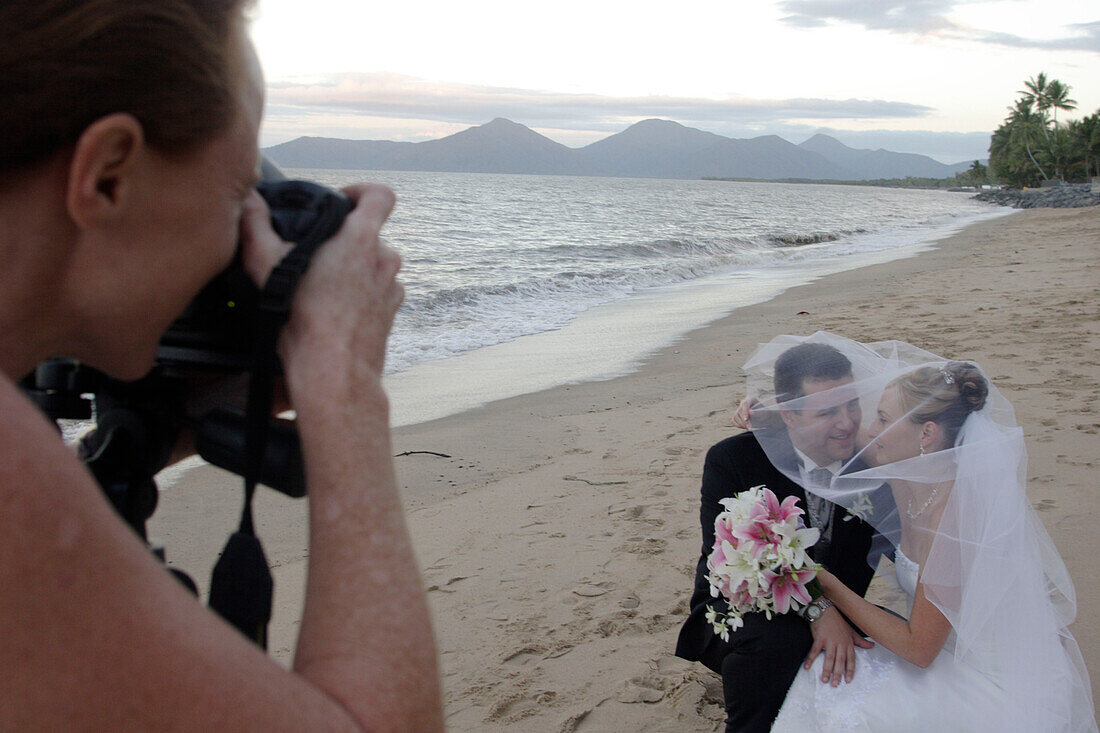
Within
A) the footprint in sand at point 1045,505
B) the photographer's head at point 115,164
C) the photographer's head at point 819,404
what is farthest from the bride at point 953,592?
the photographer's head at point 115,164

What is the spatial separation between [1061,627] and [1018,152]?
89.8m

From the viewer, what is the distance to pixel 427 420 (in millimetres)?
6328

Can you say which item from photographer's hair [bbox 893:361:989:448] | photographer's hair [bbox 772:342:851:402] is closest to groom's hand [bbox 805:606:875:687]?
photographer's hair [bbox 893:361:989:448]

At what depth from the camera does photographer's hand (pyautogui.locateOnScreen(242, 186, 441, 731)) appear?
70 cm

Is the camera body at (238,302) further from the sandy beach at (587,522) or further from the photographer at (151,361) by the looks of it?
the sandy beach at (587,522)

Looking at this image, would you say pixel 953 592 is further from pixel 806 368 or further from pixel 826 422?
pixel 806 368

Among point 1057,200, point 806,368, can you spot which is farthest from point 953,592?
point 1057,200

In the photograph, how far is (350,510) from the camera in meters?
0.73

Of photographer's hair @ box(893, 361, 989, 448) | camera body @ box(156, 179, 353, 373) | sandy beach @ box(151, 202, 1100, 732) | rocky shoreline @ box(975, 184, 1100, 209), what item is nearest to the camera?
camera body @ box(156, 179, 353, 373)

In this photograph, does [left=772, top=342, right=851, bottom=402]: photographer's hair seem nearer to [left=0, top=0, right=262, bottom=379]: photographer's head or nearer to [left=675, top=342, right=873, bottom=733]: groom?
[left=675, top=342, right=873, bottom=733]: groom

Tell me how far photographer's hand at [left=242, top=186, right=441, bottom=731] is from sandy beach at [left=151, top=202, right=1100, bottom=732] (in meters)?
2.31

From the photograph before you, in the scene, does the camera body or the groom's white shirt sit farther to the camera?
the groom's white shirt

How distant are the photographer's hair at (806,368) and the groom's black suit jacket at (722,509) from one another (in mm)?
194

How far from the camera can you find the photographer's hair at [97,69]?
58cm
